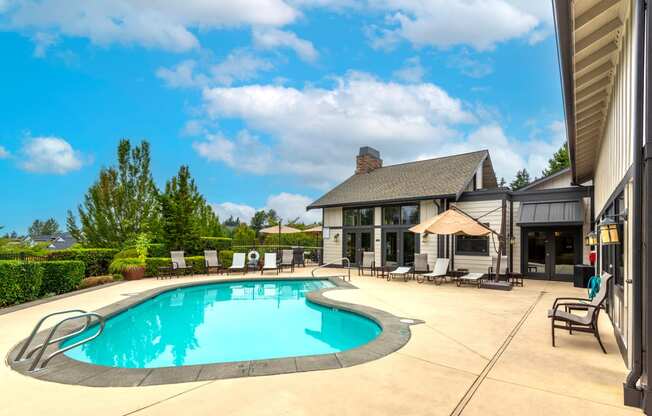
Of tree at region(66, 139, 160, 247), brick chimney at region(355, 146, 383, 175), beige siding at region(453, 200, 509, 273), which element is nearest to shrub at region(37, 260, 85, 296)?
tree at region(66, 139, 160, 247)

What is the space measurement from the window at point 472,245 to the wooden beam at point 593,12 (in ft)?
35.3

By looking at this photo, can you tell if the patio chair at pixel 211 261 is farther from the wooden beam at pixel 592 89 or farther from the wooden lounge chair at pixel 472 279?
the wooden beam at pixel 592 89

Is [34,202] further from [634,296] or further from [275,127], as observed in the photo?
[634,296]

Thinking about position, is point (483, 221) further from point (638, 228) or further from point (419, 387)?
point (419, 387)

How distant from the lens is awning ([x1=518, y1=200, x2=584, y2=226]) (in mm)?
12430

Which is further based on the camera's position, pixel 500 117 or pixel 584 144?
pixel 500 117

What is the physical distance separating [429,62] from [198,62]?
11.3 metres

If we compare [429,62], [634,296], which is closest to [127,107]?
[429,62]

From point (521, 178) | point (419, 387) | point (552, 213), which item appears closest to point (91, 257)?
point (419, 387)

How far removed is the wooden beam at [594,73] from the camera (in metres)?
5.28

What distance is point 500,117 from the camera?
23.2m

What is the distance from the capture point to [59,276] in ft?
30.5

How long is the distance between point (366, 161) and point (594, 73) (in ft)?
51.7

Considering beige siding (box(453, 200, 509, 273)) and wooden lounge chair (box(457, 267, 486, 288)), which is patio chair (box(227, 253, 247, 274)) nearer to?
wooden lounge chair (box(457, 267, 486, 288))
